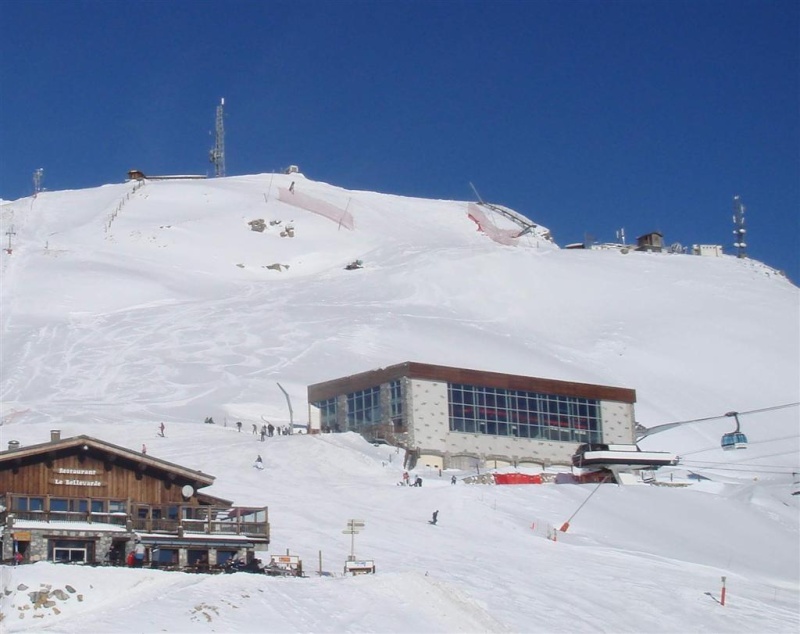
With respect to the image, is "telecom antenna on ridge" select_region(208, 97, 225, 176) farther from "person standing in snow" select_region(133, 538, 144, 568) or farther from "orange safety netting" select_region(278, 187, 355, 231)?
"person standing in snow" select_region(133, 538, 144, 568)

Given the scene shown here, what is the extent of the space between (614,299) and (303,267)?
83.6ft

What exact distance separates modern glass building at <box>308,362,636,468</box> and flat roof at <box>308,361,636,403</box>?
0.04 meters

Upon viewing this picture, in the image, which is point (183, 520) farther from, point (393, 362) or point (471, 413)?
point (393, 362)

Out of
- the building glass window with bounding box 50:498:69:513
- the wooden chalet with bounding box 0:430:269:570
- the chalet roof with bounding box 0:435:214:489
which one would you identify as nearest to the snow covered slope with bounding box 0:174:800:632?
the wooden chalet with bounding box 0:430:269:570

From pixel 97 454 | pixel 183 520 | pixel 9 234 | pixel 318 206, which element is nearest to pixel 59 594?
pixel 183 520

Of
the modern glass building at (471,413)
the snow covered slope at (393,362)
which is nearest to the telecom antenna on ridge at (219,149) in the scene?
the snow covered slope at (393,362)

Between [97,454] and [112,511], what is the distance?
5.01ft

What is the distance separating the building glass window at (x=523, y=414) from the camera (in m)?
58.7

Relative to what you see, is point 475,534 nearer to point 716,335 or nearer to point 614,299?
point 716,335

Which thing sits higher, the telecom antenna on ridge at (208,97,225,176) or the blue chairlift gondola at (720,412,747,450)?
the telecom antenna on ridge at (208,97,225,176)

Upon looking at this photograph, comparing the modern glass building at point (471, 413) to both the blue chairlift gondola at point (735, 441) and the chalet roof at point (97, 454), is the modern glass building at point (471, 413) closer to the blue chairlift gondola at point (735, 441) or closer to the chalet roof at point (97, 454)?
the blue chairlift gondola at point (735, 441)

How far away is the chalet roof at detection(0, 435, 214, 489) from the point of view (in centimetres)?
3048

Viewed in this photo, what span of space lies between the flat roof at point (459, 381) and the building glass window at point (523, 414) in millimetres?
274

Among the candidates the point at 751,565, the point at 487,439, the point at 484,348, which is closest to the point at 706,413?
the point at 484,348
